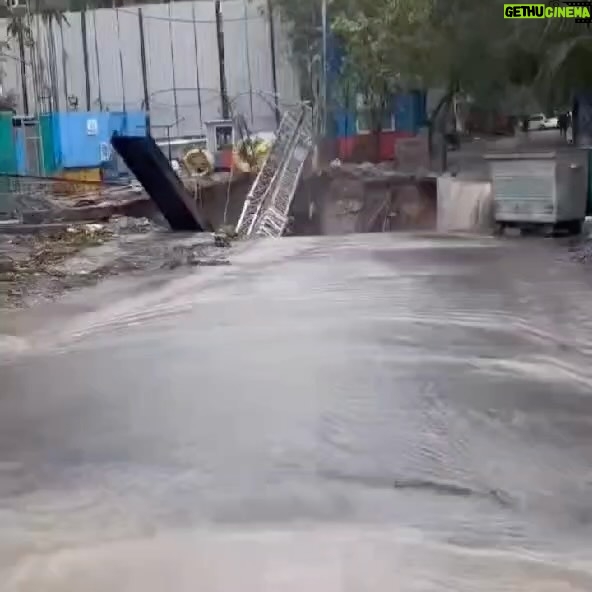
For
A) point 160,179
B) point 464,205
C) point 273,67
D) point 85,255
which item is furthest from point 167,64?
point 85,255

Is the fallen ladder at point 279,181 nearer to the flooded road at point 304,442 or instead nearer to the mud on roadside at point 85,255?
the mud on roadside at point 85,255

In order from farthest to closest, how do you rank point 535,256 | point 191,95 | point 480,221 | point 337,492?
point 191,95, point 480,221, point 535,256, point 337,492

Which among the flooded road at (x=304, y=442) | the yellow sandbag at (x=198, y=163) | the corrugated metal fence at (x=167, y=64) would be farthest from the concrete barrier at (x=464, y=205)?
the corrugated metal fence at (x=167, y=64)

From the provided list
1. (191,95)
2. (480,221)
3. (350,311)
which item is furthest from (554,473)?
(191,95)

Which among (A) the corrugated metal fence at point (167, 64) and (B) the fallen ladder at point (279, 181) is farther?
(A) the corrugated metal fence at point (167, 64)

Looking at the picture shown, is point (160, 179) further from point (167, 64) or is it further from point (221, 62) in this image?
point (167, 64)

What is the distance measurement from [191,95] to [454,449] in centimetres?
2915

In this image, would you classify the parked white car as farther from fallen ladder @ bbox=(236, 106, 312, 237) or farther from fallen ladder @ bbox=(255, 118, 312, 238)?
fallen ladder @ bbox=(255, 118, 312, 238)

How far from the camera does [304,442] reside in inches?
224

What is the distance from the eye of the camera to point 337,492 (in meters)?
4.89

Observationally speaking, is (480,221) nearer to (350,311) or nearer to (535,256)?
(535,256)

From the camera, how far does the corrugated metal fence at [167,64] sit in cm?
3294

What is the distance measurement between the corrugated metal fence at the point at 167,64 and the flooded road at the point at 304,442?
23.7 metres

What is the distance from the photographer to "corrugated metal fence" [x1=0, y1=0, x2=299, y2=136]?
32938 mm
